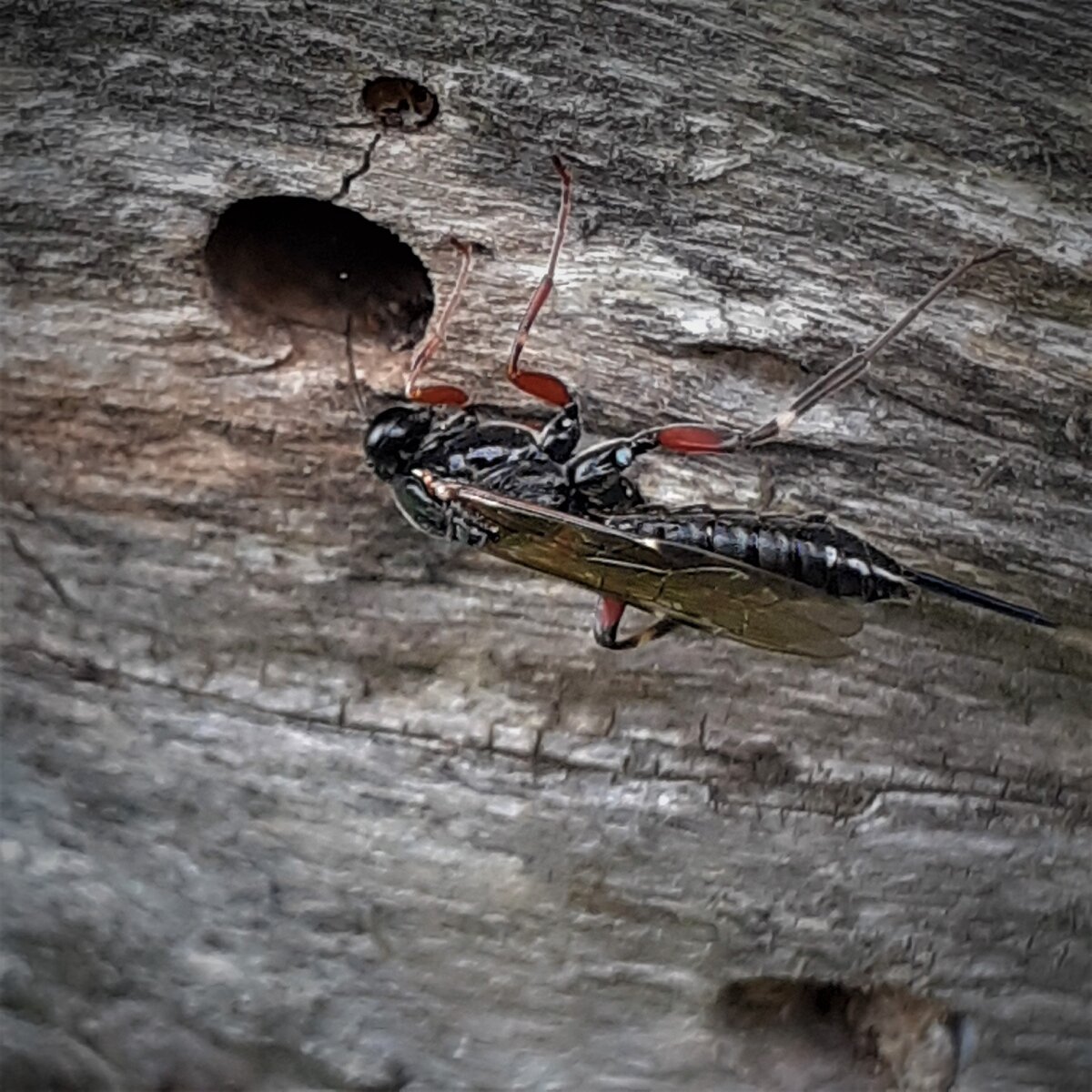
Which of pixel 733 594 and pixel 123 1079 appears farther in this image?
pixel 123 1079

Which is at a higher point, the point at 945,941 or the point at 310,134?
the point at 310,134

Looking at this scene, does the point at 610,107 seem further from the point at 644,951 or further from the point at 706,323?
the point at 644,951

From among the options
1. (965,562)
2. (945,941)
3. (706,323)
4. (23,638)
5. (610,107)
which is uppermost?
(610,107)

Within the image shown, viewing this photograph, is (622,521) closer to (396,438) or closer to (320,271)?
(396,438)

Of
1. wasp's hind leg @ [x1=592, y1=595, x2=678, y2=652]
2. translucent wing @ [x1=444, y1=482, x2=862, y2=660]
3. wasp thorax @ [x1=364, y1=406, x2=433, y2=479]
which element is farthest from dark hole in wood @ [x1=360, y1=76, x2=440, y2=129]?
wasp's hind leg @ [x1=592, y1=595, x2=678, y2=652]

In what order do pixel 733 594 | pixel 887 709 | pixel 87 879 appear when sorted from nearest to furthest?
pixel 733 594
pixel 887 709
pixel 87 879

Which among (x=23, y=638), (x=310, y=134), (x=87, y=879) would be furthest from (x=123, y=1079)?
(x=310, y=134)

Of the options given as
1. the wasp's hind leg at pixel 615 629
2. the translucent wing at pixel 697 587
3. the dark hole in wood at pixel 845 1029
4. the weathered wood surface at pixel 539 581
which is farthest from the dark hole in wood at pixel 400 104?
the dark hole in wood at pixel 845 1029
